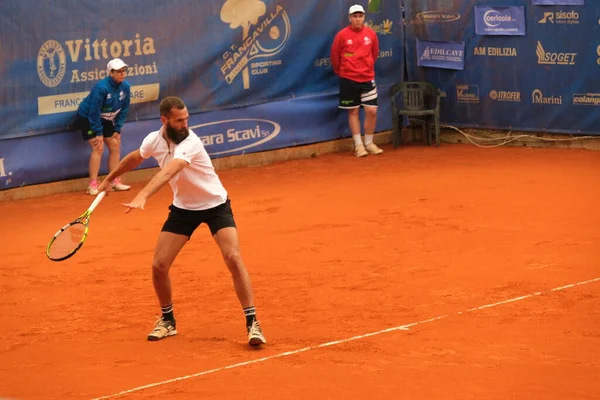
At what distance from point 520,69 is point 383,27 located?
7.53 feet

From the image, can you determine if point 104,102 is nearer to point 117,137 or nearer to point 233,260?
point 117,137

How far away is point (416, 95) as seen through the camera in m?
17.8

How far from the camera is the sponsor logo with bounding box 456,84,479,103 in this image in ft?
57.8

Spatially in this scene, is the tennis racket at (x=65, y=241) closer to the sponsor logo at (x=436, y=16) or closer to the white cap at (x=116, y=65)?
the white cap at (x=116, y=65)

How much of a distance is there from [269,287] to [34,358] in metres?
2.44

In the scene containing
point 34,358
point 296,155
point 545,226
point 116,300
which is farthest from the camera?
point 296,155

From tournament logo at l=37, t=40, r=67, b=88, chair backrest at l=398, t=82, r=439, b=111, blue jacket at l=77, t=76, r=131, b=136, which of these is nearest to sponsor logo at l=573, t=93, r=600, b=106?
chair backrest at l=398, t=82, r=439, b=111

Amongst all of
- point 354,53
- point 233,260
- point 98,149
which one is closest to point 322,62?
point 354,53

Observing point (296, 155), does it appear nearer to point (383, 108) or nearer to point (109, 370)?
point (383, 108)

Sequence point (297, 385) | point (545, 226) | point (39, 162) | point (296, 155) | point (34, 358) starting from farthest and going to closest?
1. point (296, 155)
2. point (39, 162)
3. point (545, 226)
4. point (34, 358)
5. point (297, 385)

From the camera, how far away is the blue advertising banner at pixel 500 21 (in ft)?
55.1

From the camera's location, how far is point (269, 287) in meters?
9.66

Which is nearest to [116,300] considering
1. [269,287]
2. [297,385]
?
[269,287]

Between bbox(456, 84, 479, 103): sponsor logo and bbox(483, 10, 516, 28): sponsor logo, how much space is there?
1015 mm
